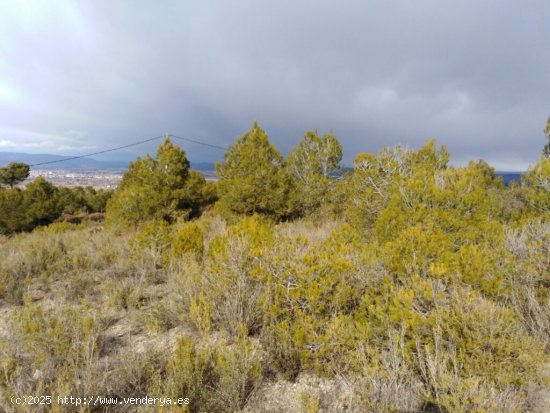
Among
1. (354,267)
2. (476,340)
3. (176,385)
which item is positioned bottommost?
(176,385)

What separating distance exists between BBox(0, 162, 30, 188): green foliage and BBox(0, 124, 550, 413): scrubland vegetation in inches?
1480

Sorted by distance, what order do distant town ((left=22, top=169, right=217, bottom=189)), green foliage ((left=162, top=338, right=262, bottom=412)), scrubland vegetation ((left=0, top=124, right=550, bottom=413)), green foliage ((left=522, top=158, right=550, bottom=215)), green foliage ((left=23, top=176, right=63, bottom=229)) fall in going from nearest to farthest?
1. scrubland vegetation ((left=0, top=124, right=550, bottom=413))
2. green foliage ((left=162, top=338, right=262, bottom=412))
3. green foliage ((left=522, top=158, right=550, bottom=215))
4. green foliage ((left=23, top=176, right=63, bottom=229))
5. distant town ((left=22, top=169, right=217, bottom=189))

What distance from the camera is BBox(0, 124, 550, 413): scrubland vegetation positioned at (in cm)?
203

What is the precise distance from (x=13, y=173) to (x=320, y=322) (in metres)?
44.0

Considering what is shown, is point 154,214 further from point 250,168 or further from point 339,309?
point 339,309

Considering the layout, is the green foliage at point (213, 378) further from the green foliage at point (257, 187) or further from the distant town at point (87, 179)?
the distant town at point (87, 179)

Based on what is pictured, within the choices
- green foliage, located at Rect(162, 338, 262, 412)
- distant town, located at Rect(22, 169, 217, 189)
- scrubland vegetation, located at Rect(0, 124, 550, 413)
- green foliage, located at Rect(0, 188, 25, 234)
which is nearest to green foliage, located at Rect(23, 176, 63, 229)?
green foliage, located at Rect(0, 188, 25, 234)

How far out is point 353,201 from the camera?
24.5 ft

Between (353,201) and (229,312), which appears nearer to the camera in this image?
(229,312)

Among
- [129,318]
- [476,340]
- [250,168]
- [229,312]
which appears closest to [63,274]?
[129,318]

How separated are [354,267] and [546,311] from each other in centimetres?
211

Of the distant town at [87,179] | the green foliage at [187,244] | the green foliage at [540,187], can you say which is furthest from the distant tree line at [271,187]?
the distant town at [87,179]

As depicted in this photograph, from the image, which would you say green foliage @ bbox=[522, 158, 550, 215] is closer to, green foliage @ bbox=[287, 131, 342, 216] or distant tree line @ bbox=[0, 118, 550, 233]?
distant tree line @ bbox=[0, 118, 550, 233]

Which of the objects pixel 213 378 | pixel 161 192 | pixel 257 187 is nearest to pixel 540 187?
pixel 213 378
